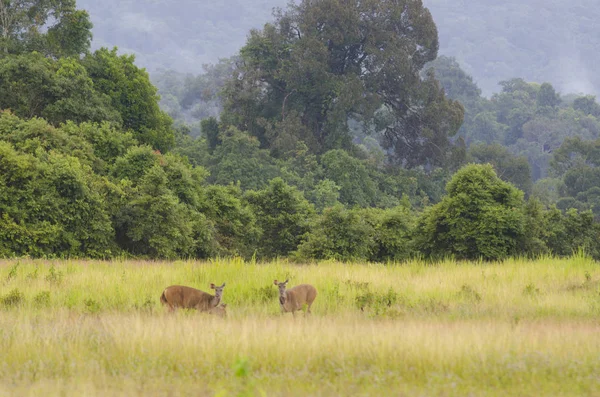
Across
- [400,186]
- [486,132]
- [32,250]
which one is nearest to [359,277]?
[32,250]

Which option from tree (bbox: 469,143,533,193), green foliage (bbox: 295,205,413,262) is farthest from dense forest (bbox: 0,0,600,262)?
tree (bbox: 469,143,533,193)

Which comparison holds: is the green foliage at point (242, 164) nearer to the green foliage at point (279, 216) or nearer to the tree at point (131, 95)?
the tree at point (131, 95)

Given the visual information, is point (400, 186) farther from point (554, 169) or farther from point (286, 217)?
point (554, 169)

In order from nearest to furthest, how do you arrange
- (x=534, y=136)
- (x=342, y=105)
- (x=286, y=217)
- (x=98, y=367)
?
A: (x=98, y=367), (x=286, y=217), (x=342, y=105), (x=534, y=136)

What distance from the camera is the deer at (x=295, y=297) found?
40.7 ft

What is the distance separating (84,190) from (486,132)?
253 feet

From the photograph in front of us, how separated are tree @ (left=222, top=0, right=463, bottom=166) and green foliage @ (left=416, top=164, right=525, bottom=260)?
26.9 meters

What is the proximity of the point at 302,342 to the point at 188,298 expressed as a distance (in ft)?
12.1

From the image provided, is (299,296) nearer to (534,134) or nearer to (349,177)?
(349,177)

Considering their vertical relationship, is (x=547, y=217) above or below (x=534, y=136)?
below

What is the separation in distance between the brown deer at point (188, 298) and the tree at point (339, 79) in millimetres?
39449

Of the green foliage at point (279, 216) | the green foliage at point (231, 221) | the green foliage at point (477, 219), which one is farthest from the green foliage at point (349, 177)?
the green foliage at point (477, 219)

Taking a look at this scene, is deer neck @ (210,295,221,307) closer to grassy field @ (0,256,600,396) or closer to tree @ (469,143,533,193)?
grassy field @ (0,256,600,396)

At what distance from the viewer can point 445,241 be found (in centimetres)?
2550
